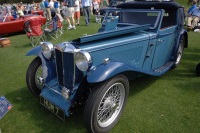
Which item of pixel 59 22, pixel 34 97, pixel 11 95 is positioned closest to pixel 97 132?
pixel 34 97

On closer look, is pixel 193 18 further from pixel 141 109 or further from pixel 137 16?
pixel 141 109

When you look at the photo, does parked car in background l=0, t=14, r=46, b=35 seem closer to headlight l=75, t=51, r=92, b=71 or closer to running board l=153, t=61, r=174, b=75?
running board l=153, t=61, r=174, b=75

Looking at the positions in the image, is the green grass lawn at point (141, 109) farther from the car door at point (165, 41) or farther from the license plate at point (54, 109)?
the car door at point (165, 41)

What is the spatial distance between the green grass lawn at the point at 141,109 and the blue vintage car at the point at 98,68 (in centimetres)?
28

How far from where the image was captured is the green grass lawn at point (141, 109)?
9.00ft

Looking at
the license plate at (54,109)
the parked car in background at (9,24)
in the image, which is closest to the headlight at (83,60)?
the license plate at (54,109)

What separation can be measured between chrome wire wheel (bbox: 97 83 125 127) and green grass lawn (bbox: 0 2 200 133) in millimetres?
184

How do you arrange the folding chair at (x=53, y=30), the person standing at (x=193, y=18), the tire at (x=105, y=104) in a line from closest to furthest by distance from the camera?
the tire at (x=105, y=104) → the folding chair at (x=53, y=30) → the person standing at (x=193, y=18)

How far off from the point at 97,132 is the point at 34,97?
1677mm

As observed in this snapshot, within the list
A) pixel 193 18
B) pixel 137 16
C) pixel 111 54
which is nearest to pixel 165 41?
pixel 137 16

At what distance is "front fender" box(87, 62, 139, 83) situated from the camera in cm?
232

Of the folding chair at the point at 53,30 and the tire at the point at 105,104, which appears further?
the folding chair at the point at 53,30

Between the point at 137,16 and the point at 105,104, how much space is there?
2289 millimetres

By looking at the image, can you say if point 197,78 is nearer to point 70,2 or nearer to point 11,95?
point 11,95
